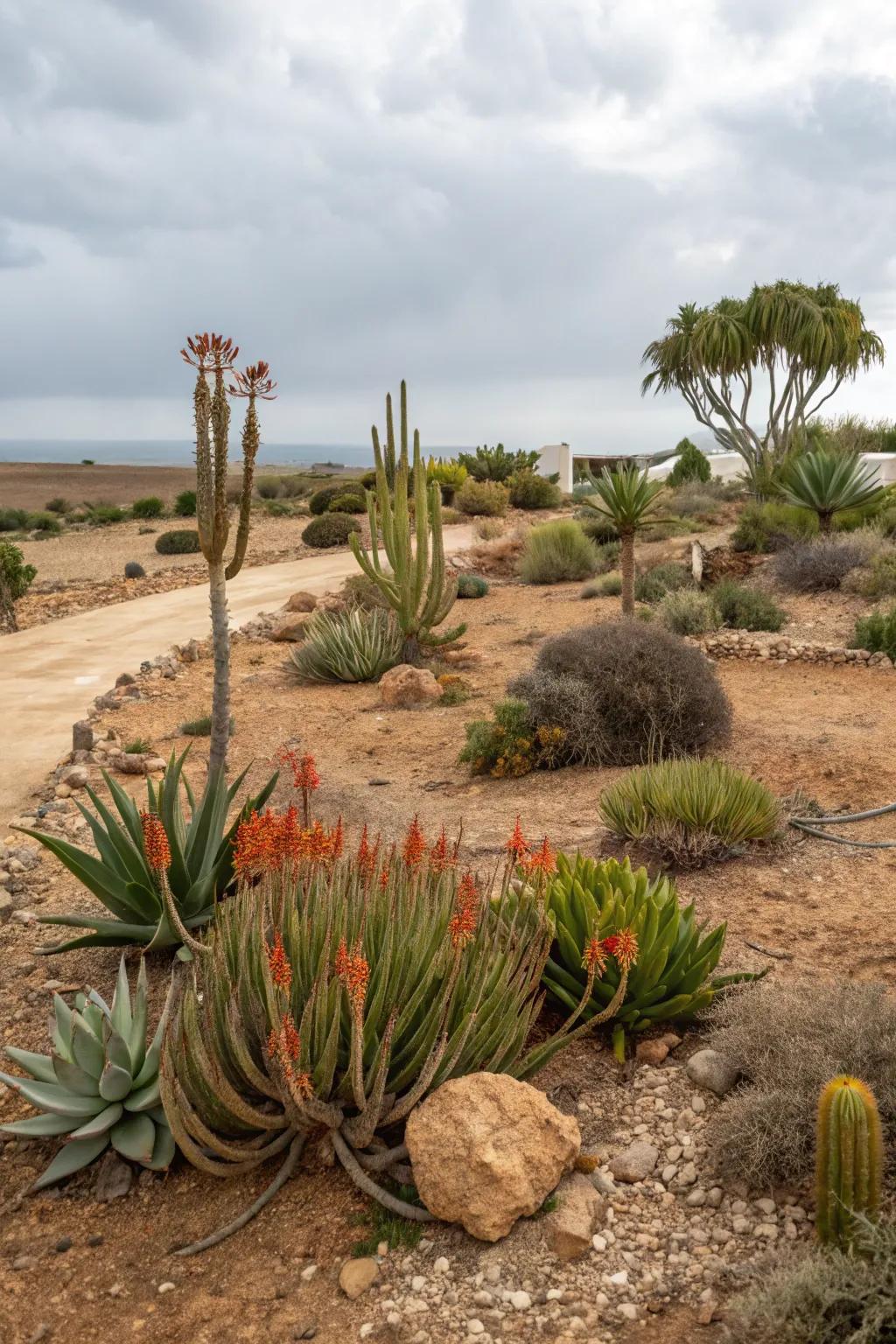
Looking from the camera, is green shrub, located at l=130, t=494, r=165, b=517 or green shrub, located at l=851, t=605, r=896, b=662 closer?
green shrub, located at l=851, t=605, r=896, b=662

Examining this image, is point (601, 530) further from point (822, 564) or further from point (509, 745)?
point (509, 745)

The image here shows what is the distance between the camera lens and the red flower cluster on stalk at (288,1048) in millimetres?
3055

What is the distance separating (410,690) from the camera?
1068cm

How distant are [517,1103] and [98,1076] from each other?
1504mm

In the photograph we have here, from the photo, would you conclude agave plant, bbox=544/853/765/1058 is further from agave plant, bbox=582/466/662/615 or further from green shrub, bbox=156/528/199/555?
green shrub, bbox=156/528/199/555

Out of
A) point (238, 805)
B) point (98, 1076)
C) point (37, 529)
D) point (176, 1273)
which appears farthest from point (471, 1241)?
point (37, 529)

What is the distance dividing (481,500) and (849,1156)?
2477 centimetres

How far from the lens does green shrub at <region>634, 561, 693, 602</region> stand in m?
15.3

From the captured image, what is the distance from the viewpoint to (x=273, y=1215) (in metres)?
3.32

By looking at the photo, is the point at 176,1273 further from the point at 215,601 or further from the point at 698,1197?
the point at 215,601

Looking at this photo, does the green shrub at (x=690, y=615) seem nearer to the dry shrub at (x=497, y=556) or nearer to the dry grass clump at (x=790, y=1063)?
the dry shrub at (x=497, y=556)

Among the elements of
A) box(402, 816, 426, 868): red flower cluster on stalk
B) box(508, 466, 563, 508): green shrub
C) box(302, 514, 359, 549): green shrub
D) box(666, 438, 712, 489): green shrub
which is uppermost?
box(666, 438, 712, 489): green shrub

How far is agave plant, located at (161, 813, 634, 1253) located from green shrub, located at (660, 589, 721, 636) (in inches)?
366

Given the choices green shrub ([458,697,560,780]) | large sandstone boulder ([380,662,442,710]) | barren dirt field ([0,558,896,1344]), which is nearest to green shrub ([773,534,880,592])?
barren dirt field ([0,558,896,1344])
